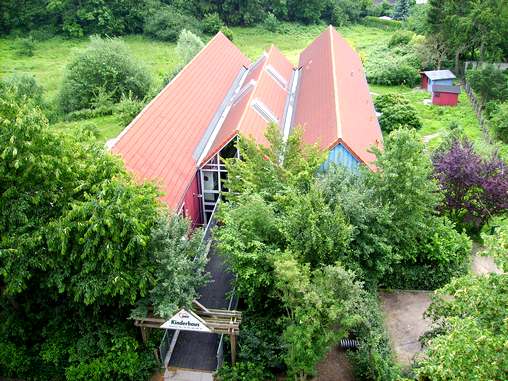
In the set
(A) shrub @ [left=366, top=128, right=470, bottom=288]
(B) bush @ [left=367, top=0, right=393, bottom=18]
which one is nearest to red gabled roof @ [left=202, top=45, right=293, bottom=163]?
(A) shrub @ [left=366, top=128, right=470, bottom=288]

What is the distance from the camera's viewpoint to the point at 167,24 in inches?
2633

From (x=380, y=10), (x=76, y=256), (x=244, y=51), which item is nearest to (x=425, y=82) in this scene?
(x=244, y=51)

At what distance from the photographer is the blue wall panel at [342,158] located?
23453 mm

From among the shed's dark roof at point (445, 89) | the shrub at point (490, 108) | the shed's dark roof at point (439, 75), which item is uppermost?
the shed's dark roof at point (439, 75)

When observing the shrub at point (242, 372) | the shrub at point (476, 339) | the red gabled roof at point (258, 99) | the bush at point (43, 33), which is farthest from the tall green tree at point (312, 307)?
the bush at point (43, 33)

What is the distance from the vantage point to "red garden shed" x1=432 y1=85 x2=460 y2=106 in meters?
41.8

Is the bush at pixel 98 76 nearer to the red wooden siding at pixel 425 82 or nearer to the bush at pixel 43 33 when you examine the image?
the red wooden siding at pixel 425 82

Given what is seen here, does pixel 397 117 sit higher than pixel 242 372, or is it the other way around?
pixel 397 117

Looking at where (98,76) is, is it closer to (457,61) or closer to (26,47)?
(26,47)

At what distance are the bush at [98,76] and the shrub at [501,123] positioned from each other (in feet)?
96.1

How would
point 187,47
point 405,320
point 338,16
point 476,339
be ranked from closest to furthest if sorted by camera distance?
point 476,339 → point 405,320 → point 187,47 → point 338,16

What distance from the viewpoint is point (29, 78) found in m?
40.8

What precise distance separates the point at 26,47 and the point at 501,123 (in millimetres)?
55168

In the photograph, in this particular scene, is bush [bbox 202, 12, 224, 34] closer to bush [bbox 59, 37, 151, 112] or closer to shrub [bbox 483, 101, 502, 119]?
bush [bbox 59, 37, 151, 112]
